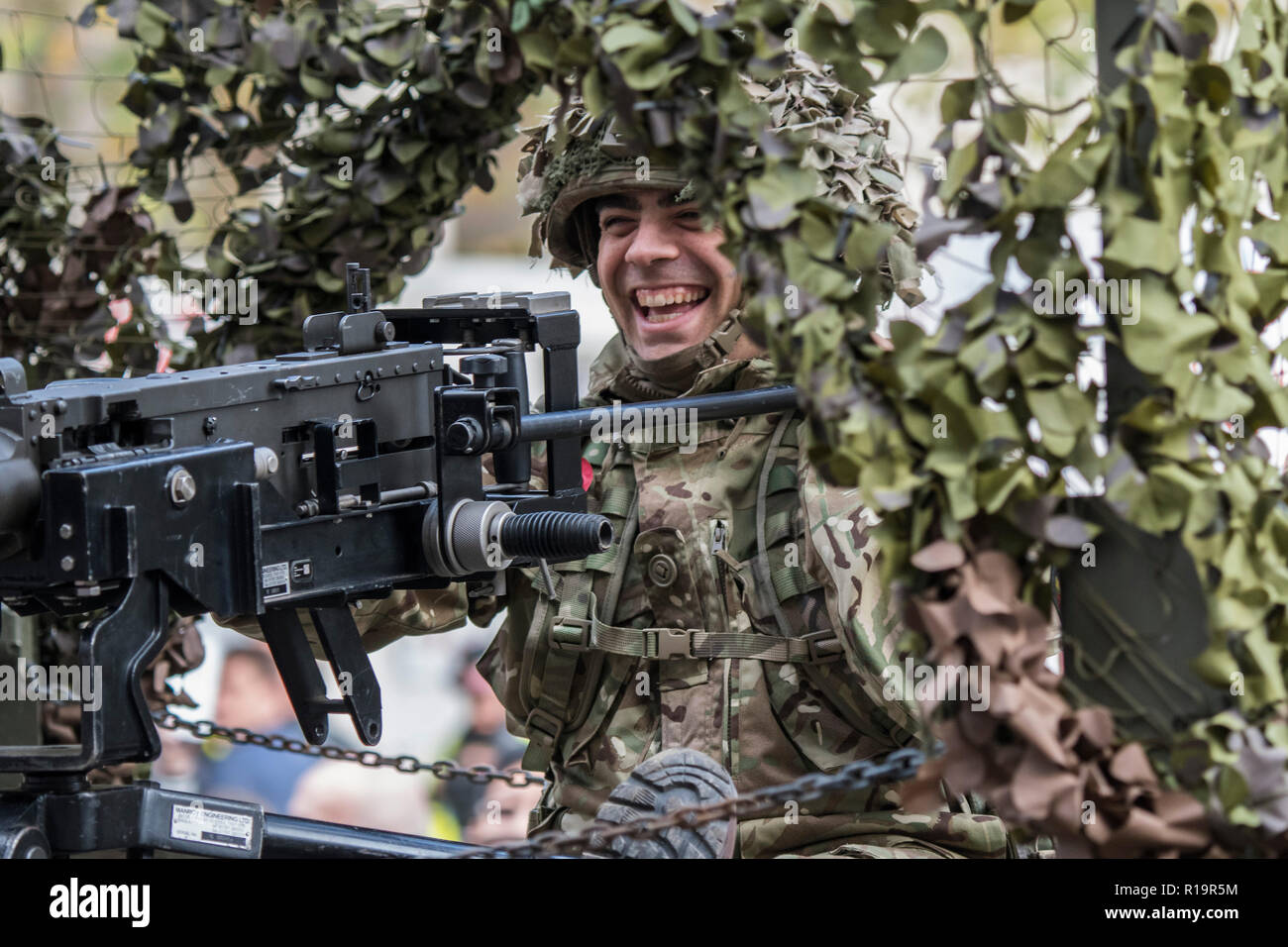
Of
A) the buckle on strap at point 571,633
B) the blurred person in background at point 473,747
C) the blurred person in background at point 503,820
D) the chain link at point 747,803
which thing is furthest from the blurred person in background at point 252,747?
the chain link at point 747,803

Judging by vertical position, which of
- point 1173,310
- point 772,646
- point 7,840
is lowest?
point 7,840

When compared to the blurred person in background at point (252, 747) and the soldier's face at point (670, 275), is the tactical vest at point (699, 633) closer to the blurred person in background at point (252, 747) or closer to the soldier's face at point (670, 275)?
the soldier's face at point (670, 275)

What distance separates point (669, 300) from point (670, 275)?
0.05 meters

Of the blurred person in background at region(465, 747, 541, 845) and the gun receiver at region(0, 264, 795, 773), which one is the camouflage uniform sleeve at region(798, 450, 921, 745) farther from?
the blurred person in background at region(465, 747, 541, 845)

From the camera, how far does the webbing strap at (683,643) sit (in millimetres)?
2996

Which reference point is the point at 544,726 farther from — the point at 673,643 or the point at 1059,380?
the point at 1059,380

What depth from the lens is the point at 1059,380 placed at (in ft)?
5.85

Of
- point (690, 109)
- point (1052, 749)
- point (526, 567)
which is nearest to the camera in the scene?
point (1052, 749)

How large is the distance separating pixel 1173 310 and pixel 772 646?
4.57 ft

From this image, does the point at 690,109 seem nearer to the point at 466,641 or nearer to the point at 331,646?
the point at 331,646

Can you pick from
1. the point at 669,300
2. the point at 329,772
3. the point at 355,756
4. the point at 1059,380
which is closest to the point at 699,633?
the point at 669,300

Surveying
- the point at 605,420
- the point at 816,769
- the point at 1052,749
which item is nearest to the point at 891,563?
the point at 1052,749

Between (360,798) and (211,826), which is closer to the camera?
(211,826)

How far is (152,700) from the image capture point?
3.89m
